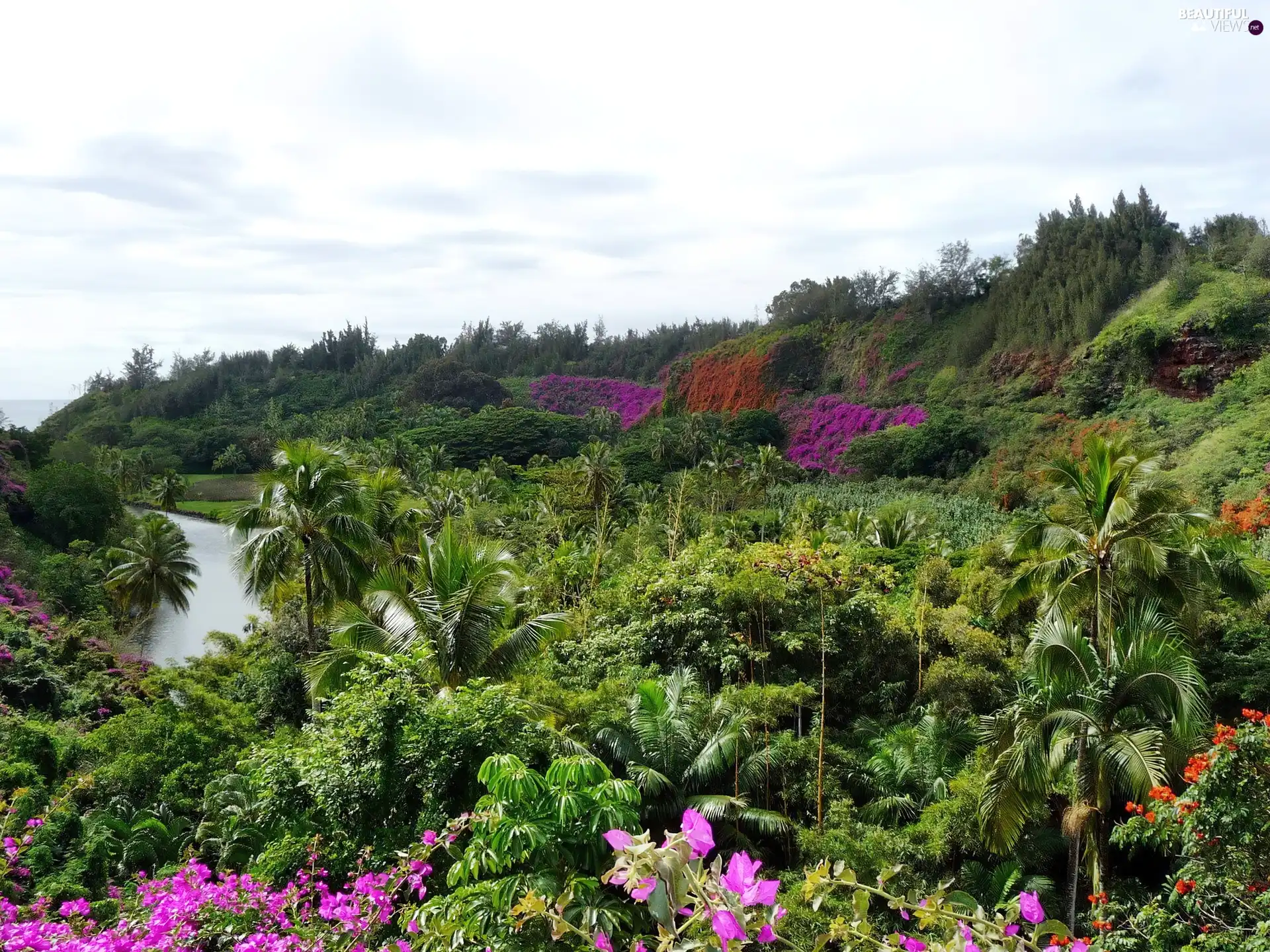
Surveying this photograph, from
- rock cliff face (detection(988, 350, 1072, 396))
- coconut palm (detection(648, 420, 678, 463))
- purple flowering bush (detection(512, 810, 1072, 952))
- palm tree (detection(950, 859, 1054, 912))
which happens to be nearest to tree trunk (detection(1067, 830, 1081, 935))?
palm tree (detection(950, 859, 1054, 912))

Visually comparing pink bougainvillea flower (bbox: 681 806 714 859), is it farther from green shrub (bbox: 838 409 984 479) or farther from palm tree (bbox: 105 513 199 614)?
green shrub (bbox: 838 409 984 479)

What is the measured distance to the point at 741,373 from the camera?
67875mm

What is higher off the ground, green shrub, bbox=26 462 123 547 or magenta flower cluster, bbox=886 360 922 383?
magenta flower cluster, bbox=886 360 922 383

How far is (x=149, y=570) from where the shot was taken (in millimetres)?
27594

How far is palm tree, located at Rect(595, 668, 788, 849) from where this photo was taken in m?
10.5

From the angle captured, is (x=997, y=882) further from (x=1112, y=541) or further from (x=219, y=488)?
(x=219, y=488)

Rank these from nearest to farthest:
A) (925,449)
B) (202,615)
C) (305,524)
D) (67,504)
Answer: (305,524) → (67,504) → (202,615) → (925,449)

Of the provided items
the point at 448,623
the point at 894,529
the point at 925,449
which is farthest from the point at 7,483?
the point at 925,449

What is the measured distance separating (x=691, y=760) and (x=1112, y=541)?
6.73 metres

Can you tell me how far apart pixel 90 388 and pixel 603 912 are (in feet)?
350

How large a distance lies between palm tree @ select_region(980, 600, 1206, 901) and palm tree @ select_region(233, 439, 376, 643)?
11.1 m

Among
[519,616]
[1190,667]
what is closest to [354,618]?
[519,616]

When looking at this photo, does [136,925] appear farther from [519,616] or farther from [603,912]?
Result: [519,616]

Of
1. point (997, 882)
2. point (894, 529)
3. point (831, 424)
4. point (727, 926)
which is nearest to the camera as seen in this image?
point (727, 926)
